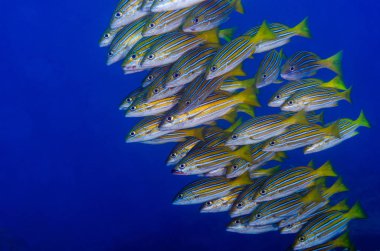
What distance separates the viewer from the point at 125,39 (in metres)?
4.42

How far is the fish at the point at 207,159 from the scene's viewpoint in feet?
14.3

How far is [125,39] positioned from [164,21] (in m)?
0.70

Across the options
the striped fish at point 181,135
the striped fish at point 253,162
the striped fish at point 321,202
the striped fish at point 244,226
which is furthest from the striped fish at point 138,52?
the striped fish at point 321,202

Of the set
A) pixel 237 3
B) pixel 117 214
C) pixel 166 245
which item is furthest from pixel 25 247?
pixel 237 3

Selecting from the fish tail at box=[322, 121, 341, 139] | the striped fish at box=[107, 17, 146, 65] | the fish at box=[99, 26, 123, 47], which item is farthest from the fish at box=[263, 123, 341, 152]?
the fish at box=[99, 26, 123, 47]

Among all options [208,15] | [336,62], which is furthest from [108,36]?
[336,62]

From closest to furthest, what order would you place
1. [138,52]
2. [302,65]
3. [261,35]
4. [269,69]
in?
1. [261,35]
2. [138,52]
3. [269,69]
4. [302,65]

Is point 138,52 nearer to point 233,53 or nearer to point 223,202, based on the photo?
point 233,53

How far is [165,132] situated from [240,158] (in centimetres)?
101

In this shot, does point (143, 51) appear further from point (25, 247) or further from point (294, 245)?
point (25, 247)

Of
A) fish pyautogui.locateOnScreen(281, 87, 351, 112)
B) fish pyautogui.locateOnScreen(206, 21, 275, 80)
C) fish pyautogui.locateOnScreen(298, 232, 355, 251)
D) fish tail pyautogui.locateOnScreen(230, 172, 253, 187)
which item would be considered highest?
fish pyautogui.locateOnScreen(206, 21, 275, 80)

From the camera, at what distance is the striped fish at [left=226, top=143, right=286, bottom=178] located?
4547 mm

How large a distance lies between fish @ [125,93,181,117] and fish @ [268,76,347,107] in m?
1.47

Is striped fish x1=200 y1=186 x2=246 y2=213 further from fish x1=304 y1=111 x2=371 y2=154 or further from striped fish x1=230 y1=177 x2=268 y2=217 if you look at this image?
fish x1=304 y1=111 x2=371 y2=154
